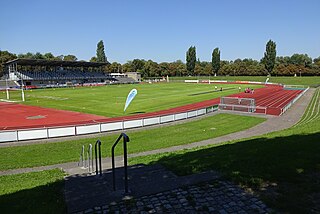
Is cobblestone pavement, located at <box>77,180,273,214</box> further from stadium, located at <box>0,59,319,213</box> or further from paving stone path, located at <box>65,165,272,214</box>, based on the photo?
stadium, located at <box>0,59,319,213</box>

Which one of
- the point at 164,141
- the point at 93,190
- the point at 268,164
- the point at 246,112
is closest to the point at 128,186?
the point at 93,190

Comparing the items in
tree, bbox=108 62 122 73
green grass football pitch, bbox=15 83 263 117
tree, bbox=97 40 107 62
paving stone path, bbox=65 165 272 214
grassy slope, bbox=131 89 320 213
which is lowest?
green grass football pitch, bbox=15 83 263 117

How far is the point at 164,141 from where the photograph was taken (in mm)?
19703

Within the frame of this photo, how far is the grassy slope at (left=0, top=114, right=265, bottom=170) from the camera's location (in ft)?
51.9

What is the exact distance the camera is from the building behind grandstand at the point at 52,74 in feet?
292

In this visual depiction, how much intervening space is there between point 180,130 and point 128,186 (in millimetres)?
16762

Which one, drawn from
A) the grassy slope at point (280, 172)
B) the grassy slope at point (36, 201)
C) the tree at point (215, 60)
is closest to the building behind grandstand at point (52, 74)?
the tree at point (215, 60)

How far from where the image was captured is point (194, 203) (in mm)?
6055

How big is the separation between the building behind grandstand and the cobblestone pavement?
84.4m

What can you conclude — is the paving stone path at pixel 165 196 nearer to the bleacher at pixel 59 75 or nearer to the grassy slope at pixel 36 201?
the grassy slope at pixel 36 201

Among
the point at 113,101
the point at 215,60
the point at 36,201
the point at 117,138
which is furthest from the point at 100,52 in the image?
the point at 36,201

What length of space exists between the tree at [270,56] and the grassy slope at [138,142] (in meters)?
98.6

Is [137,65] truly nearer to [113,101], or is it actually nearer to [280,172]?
[113,101]

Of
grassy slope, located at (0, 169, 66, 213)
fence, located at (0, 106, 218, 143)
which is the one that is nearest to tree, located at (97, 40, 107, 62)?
fence, located at (0, 106, 218, 143)
